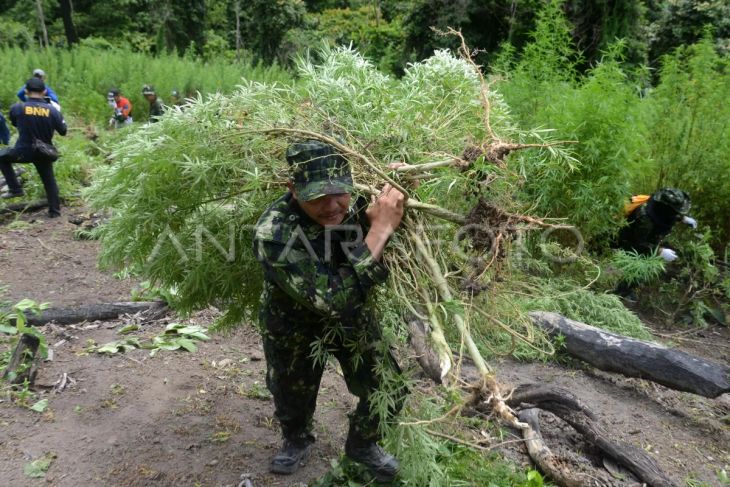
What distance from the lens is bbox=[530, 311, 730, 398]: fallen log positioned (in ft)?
14.1

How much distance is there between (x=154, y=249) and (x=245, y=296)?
1.89 feet

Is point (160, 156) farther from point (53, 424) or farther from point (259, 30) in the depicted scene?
point (259, 30)

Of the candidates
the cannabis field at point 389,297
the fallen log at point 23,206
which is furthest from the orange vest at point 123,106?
the cannabis field at point 389,297

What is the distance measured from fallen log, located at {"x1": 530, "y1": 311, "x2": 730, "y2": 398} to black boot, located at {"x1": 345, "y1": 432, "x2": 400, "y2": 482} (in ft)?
5.52

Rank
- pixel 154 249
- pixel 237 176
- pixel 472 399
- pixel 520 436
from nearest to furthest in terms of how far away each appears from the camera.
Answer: pixel 472 399
pixel 237 176
pixel 154 249
pixel 520 436

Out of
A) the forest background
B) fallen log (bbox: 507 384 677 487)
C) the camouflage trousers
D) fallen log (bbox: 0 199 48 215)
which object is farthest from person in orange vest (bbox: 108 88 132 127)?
fallen log (bbox: 507 384 677 487)

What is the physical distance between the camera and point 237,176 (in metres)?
2.84

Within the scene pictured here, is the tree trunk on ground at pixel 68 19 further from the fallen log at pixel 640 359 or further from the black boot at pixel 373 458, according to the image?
the black boot at pixel 373 458

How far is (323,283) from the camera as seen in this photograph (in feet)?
7.98

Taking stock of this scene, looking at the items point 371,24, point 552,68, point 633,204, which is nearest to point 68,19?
point 371,24

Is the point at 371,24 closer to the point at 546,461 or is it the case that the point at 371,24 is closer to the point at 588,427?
the point at 588,427

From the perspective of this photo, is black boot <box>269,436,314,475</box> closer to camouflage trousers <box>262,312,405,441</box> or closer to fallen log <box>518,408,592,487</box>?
camouflage trousers <box>262,312,405,441</box>

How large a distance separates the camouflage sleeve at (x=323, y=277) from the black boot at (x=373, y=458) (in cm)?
98

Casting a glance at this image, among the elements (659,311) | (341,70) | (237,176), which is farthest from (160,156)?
(659,311)
